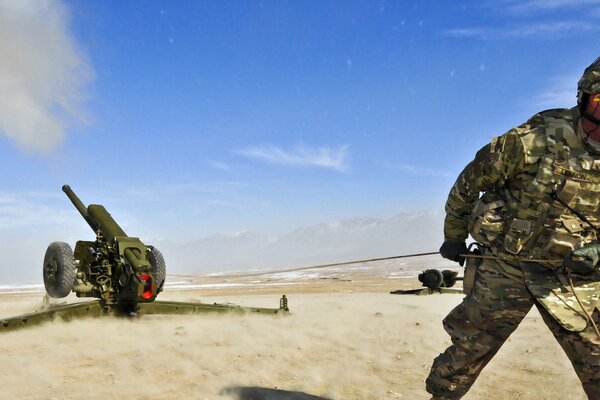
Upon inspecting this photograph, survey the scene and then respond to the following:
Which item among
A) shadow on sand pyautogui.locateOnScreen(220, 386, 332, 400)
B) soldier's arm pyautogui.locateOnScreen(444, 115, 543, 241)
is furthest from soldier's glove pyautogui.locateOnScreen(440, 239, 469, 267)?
shadow on sand pyautogui.locateOnScreen(220, 386, 332, 400)

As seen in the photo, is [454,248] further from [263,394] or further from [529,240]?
[263,394]

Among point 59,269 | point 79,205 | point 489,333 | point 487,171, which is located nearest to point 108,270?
point 59,269

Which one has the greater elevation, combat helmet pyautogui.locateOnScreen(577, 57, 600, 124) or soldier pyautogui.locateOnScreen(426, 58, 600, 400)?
combat helmet pyautogui.locateOnScreen(577, 57, 600, 124)

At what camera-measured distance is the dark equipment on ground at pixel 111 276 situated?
27.9 ft

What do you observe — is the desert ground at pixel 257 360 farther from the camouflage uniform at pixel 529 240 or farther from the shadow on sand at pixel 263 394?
the camouflage uniform at pixel 529 240

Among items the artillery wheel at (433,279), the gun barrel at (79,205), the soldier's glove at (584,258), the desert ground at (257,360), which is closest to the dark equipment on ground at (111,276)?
the desert ground at (257,360)

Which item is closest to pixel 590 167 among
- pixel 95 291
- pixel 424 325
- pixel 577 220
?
pixel 577 220

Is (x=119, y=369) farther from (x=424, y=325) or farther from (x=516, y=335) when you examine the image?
(x=516, y=335)

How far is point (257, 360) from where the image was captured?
18.7 feet

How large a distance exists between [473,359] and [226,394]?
83.1 inches

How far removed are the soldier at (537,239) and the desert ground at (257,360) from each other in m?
1.39

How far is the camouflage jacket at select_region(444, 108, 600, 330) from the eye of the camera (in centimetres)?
302

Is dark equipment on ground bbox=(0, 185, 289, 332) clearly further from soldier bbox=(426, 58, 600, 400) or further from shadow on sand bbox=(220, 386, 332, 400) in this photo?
soldier bbox=(426, 58, 600, 400)

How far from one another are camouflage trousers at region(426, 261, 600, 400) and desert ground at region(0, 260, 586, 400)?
1183mm
